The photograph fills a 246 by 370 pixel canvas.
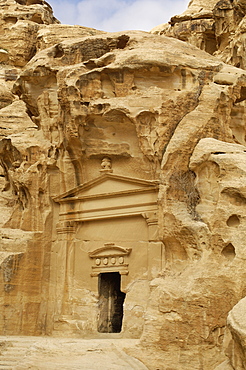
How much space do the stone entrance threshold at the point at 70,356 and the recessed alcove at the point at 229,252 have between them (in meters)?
2.83

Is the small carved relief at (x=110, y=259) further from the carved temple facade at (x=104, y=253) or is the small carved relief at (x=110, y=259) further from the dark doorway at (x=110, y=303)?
the dark doorway at (x=110, y=303)

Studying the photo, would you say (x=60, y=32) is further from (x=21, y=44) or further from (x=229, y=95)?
(x=229, y=95)

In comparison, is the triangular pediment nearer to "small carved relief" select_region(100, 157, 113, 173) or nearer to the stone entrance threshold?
"small carved relief" select_region(100, 157, 113, 173)

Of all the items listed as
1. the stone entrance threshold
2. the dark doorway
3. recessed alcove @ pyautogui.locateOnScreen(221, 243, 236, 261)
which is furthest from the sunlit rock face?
the stone entrance threshold

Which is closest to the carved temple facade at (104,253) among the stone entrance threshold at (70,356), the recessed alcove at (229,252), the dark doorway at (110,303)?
the dark doorway at (110,303)

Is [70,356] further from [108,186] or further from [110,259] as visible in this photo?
[108,186]

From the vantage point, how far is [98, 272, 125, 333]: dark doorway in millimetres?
17906

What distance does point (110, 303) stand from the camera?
59.7 feet

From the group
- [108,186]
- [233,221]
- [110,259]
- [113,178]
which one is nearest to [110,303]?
[110,259]

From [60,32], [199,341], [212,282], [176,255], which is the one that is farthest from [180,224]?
[60,32]

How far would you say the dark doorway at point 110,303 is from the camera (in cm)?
1791

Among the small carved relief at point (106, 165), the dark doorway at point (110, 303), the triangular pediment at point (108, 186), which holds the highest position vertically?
the small carved relief at point (106, 165)

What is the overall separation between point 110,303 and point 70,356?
474cm

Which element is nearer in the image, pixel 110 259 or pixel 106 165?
pixel 110 259
